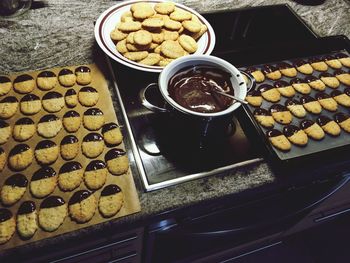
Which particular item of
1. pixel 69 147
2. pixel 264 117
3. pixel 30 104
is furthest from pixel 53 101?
pixel 264 117

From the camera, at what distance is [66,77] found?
3.13 feet

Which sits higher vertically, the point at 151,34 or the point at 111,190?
the point at 151,34

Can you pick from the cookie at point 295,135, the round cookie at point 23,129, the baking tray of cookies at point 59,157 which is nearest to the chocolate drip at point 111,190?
the baking tray of cookies at point 59,157

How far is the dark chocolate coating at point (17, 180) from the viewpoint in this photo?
0.73 m

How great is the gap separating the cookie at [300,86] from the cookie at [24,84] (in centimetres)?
82

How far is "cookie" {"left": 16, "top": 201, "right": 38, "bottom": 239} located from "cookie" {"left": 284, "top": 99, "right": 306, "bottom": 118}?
77 cm

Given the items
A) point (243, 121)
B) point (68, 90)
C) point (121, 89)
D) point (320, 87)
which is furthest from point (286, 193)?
point (68, 90)

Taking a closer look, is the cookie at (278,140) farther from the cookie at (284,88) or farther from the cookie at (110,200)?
the cookie at (110,200)

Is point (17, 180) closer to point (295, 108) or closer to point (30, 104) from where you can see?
point (30, 104)

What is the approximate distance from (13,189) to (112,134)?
264 millimetres

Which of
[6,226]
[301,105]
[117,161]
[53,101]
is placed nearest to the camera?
[6,226]

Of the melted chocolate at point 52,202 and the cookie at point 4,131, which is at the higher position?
the cookie at point 4,131

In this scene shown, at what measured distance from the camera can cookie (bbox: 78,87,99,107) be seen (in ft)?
2.96

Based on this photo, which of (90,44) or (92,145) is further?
(90,44)
